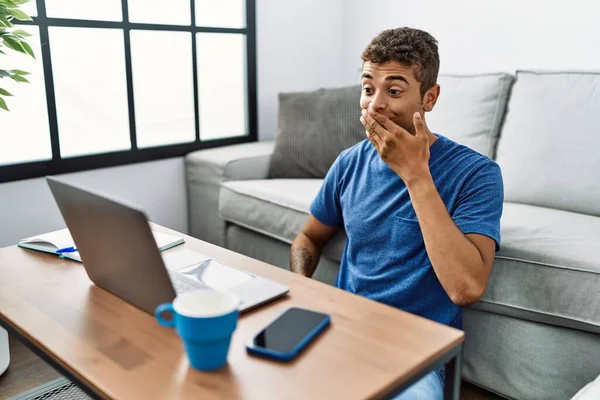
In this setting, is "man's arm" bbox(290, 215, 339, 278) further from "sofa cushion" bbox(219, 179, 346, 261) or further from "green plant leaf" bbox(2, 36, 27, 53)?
"green plant leaf" bbox(2, 36, 27, 53)

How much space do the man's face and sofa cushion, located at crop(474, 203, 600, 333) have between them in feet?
1.66

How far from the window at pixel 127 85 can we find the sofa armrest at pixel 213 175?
16cm

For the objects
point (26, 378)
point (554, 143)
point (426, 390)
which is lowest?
point (26, 378)

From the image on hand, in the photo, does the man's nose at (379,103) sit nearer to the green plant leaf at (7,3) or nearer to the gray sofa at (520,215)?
the gray sofa at (520,215)

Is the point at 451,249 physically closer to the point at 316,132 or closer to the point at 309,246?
the point at 309,246

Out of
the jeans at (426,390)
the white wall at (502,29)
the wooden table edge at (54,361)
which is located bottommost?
the jeans at (426,390)

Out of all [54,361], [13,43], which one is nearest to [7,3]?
[13,43]

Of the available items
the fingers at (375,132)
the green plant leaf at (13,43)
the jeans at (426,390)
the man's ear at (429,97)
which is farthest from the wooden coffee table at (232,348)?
the green plant leaf at (13,43)

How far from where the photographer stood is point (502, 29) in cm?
257

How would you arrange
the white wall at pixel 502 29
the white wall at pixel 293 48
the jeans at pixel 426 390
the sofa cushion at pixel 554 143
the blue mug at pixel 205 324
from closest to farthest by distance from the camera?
the blue mug at pixel 205 324, the jeans at pixel 426 390, the sofa cushion at pixel 554 143, the white wall at pixel 502 29, the white wall at pixel 293 48

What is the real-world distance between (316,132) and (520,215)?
96cm

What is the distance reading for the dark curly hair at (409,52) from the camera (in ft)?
4.20

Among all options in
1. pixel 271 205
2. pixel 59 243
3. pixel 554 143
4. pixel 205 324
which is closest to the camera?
pixel 205 324

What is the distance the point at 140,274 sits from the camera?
3.08 feet
